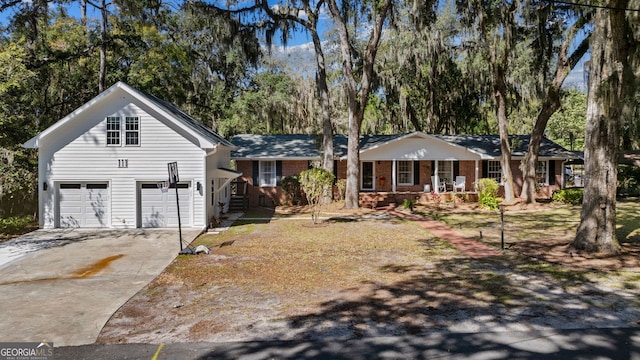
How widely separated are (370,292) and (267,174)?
16.0m

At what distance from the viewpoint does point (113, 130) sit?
606 inches

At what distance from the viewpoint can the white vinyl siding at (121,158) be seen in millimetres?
15234

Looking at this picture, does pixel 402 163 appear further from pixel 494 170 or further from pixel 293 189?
pixel 293 189

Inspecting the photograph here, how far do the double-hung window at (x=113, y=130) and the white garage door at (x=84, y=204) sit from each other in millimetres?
1588

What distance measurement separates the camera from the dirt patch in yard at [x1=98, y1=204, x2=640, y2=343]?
598 centimetres

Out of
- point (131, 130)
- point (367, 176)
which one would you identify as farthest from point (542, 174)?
point (131, 130)

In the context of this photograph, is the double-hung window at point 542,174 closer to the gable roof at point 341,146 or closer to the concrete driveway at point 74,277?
the gable roof at point 341,146

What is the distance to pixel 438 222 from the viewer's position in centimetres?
1662

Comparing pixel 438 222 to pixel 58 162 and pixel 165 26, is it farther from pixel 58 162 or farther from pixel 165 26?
pixel 165 26

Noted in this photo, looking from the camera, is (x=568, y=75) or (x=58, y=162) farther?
(x=568, y=75)

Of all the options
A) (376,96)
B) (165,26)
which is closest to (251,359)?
(165,26)

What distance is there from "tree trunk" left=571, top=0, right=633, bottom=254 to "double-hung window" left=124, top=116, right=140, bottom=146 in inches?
566

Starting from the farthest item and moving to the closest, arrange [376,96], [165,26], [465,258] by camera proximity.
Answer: [376,96] < [165,26] < [465,258]

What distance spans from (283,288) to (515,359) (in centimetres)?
429
